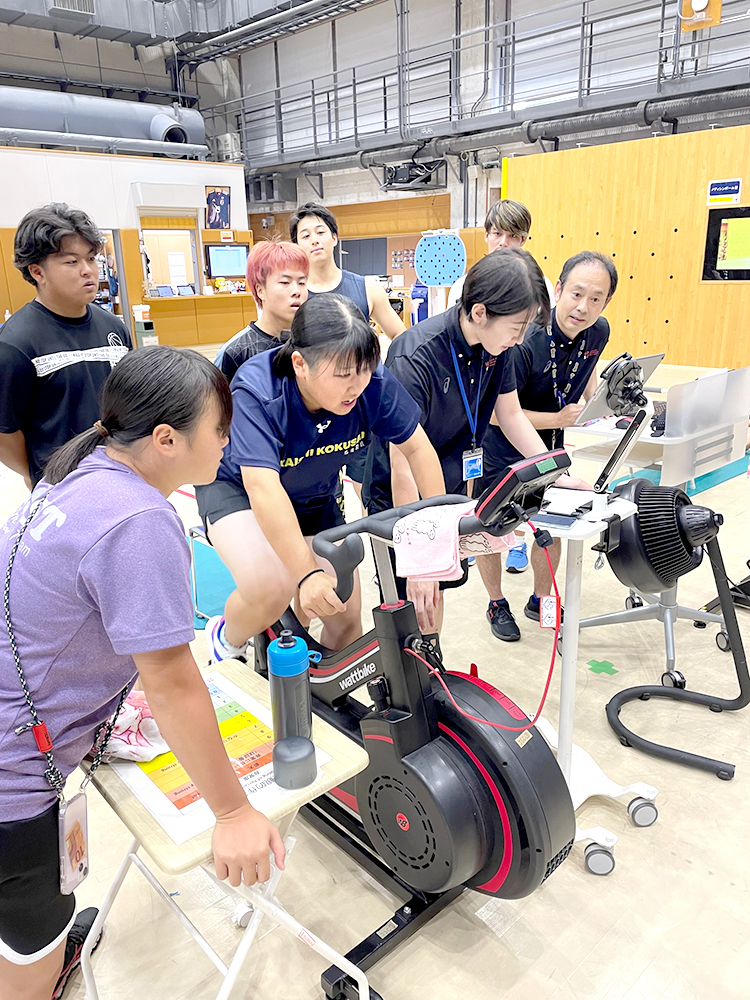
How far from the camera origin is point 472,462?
2.51m

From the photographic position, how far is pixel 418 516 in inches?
54.1

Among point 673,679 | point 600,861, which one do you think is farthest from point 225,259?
point 600,861

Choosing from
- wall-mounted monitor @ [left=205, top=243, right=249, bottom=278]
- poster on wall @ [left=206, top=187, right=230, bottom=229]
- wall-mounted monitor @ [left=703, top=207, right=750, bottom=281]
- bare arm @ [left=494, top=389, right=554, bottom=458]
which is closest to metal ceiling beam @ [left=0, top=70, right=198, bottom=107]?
poster on wall @ [left=206, top=187, right=230, bottom=229]

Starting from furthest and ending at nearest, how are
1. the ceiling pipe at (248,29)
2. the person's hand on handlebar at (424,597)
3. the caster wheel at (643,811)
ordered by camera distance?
the ceiling pipe at (248,29), the caster wheel at (643,811), the person's hand on handlebar at (424,597)

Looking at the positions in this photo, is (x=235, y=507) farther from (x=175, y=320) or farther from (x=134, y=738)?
(x=175, y=320)

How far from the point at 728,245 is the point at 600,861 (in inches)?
211

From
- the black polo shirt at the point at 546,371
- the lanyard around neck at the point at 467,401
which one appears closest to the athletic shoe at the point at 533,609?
the black polo shirt at the point at 546,371

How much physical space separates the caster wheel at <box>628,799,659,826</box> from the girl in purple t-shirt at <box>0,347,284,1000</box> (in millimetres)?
1317

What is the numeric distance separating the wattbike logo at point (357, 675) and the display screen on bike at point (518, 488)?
0.48 m

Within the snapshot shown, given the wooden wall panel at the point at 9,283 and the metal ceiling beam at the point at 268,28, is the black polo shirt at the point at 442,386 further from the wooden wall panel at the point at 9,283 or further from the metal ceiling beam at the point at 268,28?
the metal ceiling beam at the point at 268,28

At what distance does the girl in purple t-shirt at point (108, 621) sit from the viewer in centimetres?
98

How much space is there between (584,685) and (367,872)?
123cm

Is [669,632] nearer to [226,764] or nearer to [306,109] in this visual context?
[226,764]

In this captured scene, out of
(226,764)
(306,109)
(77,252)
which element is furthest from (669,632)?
(306,109)
